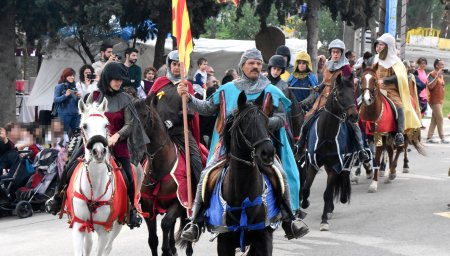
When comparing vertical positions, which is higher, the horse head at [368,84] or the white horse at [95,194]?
the horse head at [368,84]

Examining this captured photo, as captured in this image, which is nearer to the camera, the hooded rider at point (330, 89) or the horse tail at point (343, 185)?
the horse tail at point (343, 185)

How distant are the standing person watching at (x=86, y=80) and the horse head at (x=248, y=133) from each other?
27.6 feet

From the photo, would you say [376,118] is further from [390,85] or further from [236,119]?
[236,119]

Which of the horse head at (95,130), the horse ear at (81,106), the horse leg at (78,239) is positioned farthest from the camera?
the horse leg at (78,239)

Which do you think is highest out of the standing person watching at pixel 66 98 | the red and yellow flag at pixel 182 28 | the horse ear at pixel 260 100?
the red and yellow flag at pixel 182 28

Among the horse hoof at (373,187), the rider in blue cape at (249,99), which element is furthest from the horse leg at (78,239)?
the horse hoof at (373,187)

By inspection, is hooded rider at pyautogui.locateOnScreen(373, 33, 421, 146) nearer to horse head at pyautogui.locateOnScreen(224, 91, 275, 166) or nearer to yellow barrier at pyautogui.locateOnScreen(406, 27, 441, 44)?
horse head at pyautogui.locateOnScreen(224, 91, 275, 166)

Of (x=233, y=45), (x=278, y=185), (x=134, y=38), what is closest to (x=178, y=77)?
(x=278, y=185)

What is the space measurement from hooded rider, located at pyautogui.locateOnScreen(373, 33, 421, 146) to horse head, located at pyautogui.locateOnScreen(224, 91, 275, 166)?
28.4 feet

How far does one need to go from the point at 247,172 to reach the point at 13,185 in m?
7.41

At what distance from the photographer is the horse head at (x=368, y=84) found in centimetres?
1440

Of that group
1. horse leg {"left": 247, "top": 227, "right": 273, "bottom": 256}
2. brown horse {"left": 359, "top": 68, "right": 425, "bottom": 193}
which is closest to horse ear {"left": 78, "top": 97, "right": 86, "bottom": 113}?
horse leg {"left": 247, "top": 227, "right": 273, "bottom": 256}

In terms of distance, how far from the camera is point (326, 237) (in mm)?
11516

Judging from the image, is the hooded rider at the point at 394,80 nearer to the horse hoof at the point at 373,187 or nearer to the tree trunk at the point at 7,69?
the horse hoof at the point at 373,187
